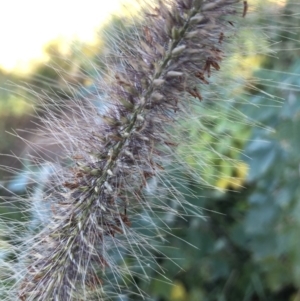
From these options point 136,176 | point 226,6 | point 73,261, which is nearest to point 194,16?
point 226,6

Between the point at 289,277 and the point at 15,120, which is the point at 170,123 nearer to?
the point at 289,277

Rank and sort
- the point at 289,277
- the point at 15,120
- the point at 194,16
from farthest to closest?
1. the point at 15,120
2. the point at 289,277
3. the point at 194,16

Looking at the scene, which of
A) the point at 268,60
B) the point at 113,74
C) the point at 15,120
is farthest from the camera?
the point at 15,120

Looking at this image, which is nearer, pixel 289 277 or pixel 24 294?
pixel 24 294

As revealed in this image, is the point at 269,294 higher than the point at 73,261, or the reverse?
the point at 73,261
